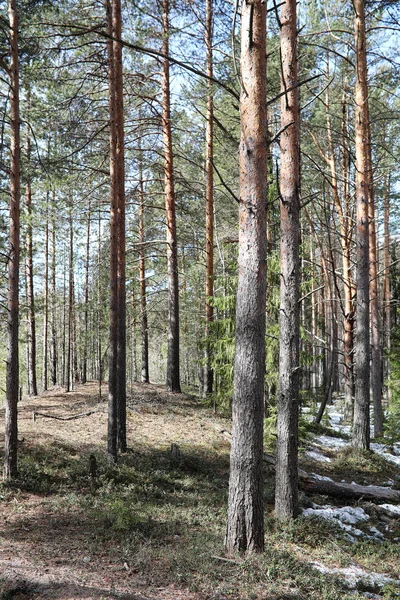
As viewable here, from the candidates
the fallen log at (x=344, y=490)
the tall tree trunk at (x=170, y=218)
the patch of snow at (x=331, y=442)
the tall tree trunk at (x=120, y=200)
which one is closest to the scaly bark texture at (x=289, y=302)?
the fallen log at (x=344, y=490)

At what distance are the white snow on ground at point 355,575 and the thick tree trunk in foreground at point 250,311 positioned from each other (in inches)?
38.2

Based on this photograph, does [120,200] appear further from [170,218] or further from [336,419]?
[336,419]

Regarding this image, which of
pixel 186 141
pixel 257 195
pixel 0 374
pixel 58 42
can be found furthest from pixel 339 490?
pixel 0 374

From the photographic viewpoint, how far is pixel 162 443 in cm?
1081

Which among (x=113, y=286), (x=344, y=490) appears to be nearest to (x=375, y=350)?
(x=344, y=490)

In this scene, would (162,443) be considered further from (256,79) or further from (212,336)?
(256,79)

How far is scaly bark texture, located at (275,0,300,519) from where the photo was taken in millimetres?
6512

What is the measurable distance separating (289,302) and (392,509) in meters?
4.43

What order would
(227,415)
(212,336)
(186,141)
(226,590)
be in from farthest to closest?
(186,141), (227,415), (212,336), (226,590)

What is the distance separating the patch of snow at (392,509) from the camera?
7.55 metres

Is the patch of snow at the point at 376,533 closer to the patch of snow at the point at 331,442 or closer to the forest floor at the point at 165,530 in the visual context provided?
the forest floor at the point at 165,530

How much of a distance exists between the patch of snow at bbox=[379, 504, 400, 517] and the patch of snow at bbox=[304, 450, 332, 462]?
9.16 feet

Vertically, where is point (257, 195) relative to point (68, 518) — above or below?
above

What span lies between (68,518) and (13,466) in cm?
206
